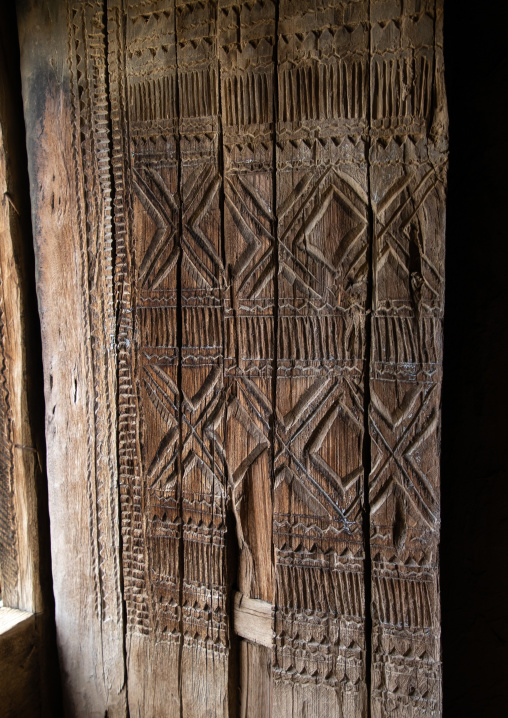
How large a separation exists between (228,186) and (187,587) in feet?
3.61

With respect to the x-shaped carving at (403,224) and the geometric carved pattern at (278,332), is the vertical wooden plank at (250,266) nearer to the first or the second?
the geometric carved pattern at (278,332)

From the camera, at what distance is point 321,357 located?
1271 millimetres

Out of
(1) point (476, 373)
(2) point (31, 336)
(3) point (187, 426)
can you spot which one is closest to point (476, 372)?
(1) point (476, 373)

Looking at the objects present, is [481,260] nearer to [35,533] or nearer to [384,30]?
[384,30]

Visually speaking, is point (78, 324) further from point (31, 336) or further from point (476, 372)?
point (476, 372)

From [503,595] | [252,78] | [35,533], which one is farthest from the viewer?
[35,533]

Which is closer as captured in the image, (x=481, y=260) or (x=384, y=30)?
(x=384, y=30)

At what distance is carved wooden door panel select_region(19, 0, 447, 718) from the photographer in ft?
3.98

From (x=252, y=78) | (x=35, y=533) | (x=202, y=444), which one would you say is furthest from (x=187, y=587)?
(x=252, y=78)

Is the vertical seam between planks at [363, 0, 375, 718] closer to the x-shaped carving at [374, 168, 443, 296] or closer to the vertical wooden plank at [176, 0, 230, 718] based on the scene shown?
the x-shaped carving at [374, 168, 443, 296]

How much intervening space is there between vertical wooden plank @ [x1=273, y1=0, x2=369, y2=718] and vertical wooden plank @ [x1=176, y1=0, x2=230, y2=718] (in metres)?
0.17

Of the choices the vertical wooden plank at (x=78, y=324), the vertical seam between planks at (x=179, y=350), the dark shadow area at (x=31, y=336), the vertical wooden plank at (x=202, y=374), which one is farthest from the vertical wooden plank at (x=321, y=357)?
the dark shadow area at (x=31, y=336)

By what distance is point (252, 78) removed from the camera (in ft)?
4.19

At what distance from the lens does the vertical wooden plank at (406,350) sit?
1169 millimetres
